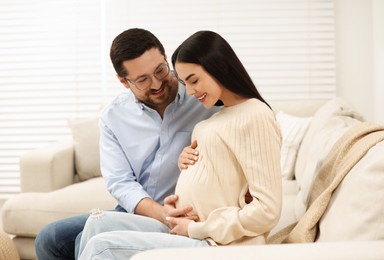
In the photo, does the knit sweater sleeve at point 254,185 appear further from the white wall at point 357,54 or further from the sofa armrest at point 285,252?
the white wall at point 357,54

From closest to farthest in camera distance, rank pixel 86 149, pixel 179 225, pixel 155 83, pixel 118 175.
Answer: pixel 179 225 < pixel 155 83 < pixel 118 175 < pixel 86 149

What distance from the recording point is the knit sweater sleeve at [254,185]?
4.32ft

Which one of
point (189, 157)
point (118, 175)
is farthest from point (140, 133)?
point (189, 157)

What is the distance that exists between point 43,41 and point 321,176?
3144 mm

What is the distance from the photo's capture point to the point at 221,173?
4.60 ft

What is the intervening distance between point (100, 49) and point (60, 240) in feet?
8.28

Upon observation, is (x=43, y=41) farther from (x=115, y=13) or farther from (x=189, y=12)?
(x=189, y=12)

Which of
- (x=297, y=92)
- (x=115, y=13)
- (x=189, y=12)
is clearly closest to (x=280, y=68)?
A: (x=297, y=92)

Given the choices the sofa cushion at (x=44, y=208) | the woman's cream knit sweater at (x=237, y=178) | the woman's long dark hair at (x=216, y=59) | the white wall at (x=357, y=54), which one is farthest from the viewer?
the white wall at (x=357, y=54)

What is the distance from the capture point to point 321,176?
1572mm

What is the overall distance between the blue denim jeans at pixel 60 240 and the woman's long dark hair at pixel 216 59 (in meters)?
0.73

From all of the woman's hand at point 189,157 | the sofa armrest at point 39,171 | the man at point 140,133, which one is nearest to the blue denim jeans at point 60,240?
the man at point 140,133

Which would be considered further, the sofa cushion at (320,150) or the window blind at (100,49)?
the window blind at (100,49)

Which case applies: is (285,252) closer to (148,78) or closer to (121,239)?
(121,239)
